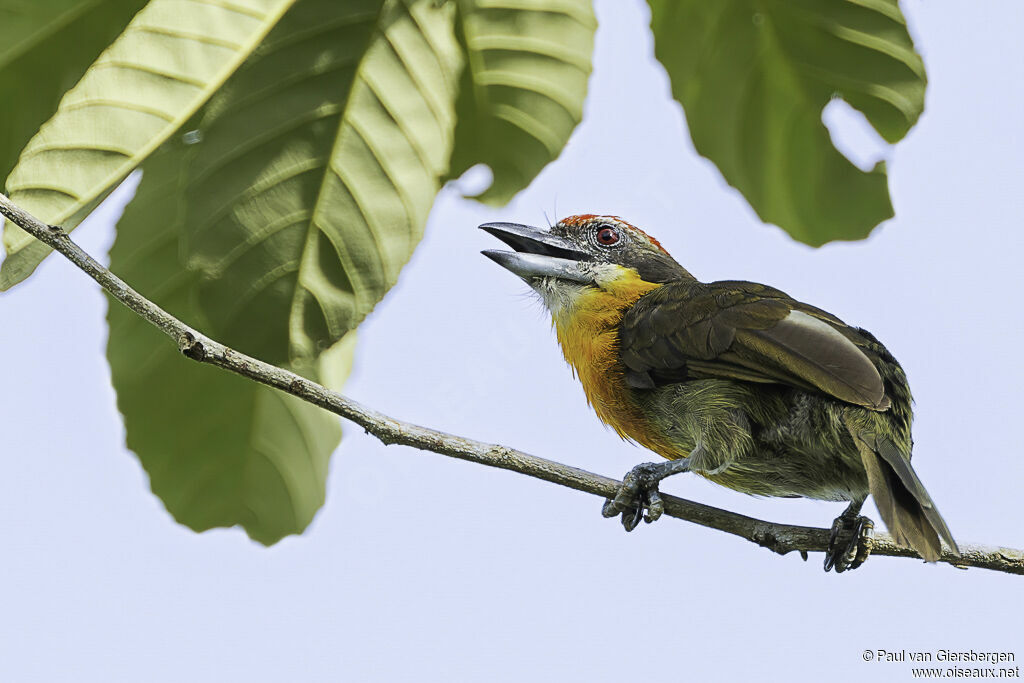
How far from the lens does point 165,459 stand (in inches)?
128

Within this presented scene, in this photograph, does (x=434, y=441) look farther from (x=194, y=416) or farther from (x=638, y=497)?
(x=194, y=416)

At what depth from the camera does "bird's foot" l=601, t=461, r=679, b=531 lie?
2.65 metres

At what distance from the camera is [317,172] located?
2.65 metres

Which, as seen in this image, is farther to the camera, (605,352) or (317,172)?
(605,352)

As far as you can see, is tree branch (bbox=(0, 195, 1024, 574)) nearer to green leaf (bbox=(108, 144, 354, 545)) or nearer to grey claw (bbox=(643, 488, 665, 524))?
grey claw (bbox=(643, 488, 665, 524))

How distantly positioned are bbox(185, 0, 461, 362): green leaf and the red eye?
108 cm

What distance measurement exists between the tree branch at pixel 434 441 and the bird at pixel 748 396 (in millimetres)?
117

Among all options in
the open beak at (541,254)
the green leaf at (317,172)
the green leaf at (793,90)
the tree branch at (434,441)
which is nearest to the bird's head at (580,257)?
the open beak at (541,254)

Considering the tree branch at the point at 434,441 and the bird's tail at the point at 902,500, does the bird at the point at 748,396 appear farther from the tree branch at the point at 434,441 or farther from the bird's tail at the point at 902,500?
the tree branch at the point at 434,441

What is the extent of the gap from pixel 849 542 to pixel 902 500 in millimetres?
362

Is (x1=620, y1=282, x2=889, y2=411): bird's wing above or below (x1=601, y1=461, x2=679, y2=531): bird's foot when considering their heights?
above

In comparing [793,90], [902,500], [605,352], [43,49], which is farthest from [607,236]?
[43,49]

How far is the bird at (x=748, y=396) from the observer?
257 centimetres

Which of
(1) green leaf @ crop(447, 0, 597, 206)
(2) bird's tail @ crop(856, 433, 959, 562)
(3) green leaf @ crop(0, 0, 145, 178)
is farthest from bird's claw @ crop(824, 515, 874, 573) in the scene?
(3) green leaf @ crop(0, 0, 145, 178)
